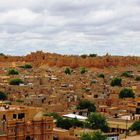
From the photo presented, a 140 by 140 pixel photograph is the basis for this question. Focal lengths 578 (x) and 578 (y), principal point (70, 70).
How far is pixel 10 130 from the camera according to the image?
100 feet

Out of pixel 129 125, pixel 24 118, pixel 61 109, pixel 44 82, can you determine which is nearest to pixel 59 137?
pixel 24 118

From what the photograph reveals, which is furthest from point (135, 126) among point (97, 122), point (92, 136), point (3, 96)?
point (3, 96)

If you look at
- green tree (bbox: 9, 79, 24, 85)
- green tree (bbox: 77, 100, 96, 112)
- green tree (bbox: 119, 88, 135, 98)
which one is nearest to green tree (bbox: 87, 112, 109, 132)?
green tree (bbox: 77, 100, 96, 112)

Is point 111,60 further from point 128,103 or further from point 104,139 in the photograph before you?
point 104,139

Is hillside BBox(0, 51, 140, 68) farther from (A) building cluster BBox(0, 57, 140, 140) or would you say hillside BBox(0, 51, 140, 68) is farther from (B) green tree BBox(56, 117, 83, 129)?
(B) green tree BBox(56, 117, 83, 129)

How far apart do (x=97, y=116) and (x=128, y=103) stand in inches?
546

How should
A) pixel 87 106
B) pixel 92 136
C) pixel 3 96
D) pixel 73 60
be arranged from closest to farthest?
pixel 92 136
pixel 87 106
pixel 3 96
pixel 73 60

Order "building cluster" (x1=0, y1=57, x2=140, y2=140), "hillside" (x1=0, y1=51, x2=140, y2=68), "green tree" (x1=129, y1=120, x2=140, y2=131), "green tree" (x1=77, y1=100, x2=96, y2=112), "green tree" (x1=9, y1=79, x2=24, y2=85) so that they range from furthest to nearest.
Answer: "hillside" (x1=0, y1=51, x2=140, y2=68) → "green tree" (x1=9, y1=79, x2=24, y2=85) → "green tree" (x1=77, y1=100, x2=96, y2=112) → "green tree" (x1=129, y1=120, x2=140, y2=131) → "building cluster" (x1=0, y1=57, x2=140, y2=140)

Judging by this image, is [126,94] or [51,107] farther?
[126,94]

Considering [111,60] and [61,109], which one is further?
[111,60]

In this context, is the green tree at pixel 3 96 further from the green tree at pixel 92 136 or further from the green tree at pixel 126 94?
the green tree at pixel 92 136

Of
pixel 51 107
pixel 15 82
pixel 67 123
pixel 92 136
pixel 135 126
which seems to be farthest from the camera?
pixel 15 82

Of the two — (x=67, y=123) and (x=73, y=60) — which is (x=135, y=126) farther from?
(x=73, y=60)

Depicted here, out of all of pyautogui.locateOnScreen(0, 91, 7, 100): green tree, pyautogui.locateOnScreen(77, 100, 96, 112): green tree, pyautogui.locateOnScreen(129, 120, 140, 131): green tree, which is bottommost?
pyautogui.locateOnScreen(129, 120, 140, 131): green tree
